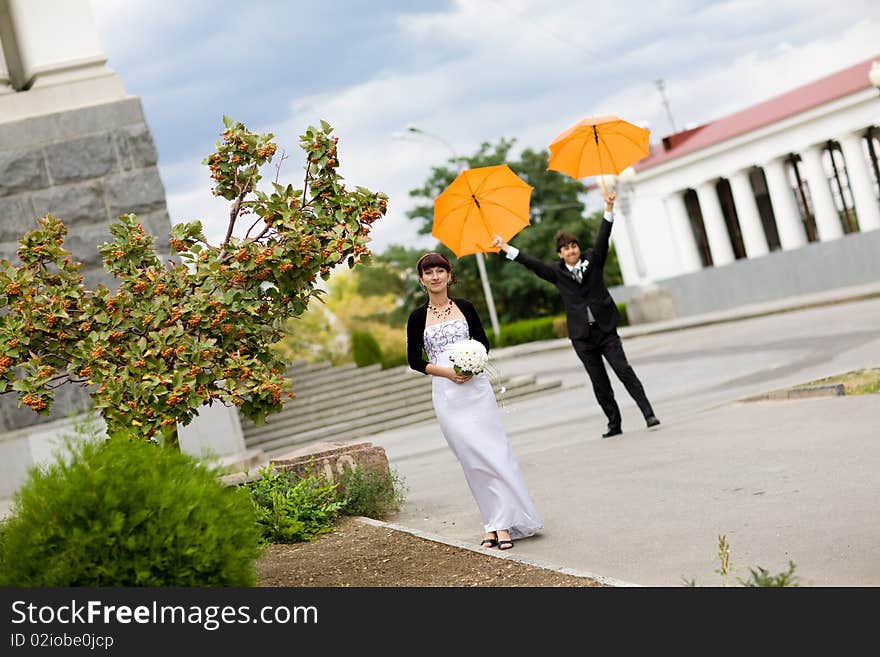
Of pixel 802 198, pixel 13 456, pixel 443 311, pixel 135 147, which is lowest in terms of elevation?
pixel 13 456

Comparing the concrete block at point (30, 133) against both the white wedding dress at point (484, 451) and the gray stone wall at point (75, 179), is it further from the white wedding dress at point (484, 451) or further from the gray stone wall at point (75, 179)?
the white wedding dress at point (484, 451)

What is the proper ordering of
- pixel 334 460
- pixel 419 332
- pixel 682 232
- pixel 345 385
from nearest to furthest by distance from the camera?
pixel 419 332 < pixel 334 460 < pixel 345 385 < pixel 682 232

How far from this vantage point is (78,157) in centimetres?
1441

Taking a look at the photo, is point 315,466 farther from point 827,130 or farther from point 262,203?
point 827,130

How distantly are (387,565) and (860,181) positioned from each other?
44.9m

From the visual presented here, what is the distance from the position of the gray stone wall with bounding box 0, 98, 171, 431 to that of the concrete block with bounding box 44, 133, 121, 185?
12 millimetres

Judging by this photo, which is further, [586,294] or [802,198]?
[802,198]

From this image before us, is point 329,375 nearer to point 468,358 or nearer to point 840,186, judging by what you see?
point 468,358

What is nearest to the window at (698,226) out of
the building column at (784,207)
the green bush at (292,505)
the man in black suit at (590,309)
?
the building column at (784,207)

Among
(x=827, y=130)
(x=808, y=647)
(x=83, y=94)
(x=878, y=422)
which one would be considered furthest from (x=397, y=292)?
(x=808, y=647)

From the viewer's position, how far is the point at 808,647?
425 cm

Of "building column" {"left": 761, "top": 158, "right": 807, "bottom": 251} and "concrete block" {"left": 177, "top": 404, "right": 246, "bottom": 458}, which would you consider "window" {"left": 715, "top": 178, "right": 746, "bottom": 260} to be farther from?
"concrete block" {"left": 177, "top": 404, "right": 246, "bottom": 458}

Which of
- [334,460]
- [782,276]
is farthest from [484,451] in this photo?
[782,276]

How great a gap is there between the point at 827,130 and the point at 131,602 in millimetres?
46754
